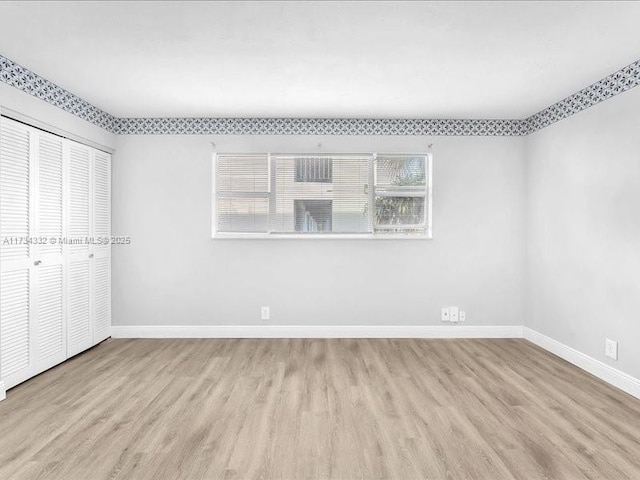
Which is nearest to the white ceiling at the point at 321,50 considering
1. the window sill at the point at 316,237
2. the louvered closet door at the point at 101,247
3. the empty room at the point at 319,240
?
the empty room at the point at 319,240

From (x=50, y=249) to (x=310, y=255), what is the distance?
2.61 metres

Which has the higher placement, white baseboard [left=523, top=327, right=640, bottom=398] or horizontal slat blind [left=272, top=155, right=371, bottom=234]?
horizontal slat blind [left=272, top=155, right=371, bottom=234]

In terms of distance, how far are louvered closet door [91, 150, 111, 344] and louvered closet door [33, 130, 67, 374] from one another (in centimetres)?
53

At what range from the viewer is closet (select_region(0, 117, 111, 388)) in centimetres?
316

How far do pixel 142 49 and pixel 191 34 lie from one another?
49 cm

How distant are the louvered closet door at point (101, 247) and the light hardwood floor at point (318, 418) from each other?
53 cm

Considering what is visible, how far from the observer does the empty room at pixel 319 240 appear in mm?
2375

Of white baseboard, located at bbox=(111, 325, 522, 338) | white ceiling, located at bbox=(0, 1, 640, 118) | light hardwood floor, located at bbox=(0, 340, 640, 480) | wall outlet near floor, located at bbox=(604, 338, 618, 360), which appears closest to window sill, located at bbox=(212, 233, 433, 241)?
white baseboard, located at bbox=(111, 325, 522, 338)

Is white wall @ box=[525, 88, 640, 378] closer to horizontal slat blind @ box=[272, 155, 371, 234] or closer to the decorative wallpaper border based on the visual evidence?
the decorative wallpaper border

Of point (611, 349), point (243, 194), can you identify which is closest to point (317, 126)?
point (243, 194)

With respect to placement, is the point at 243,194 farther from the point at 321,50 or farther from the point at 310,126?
the point at 321,50

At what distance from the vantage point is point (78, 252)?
4.05m

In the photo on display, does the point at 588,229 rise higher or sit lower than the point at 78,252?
higher

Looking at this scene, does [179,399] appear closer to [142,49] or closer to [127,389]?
[127,389]
